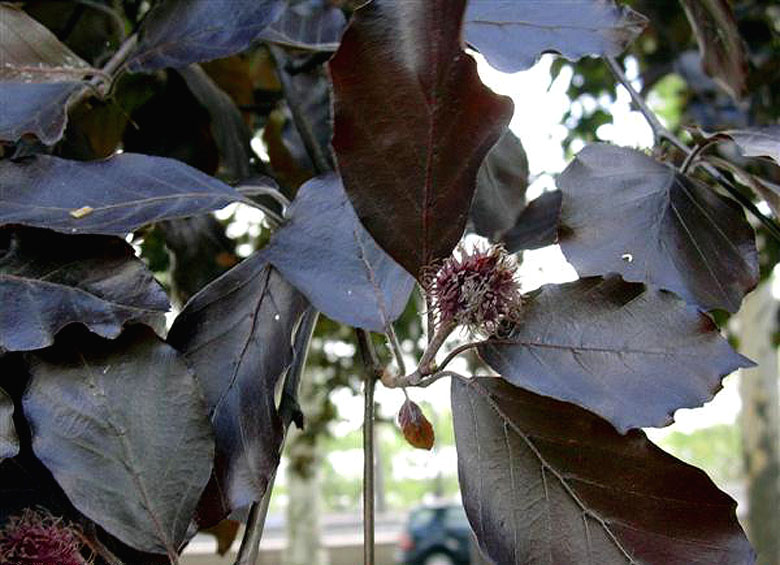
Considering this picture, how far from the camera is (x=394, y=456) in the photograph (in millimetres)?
11531

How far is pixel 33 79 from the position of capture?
50cm

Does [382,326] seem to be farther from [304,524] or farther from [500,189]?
[304,524]

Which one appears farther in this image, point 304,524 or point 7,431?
point 304,524

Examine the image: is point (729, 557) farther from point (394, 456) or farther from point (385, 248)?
point (394, 456)

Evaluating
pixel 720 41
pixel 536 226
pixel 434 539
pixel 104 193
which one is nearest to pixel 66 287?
pixel 104 193

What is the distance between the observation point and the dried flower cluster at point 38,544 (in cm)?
36

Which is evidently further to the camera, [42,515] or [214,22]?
[214,22]

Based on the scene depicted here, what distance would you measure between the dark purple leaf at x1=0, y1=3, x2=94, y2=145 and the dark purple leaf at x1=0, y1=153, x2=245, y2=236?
0.12 ft

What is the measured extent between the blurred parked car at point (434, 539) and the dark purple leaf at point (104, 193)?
23.8 ft

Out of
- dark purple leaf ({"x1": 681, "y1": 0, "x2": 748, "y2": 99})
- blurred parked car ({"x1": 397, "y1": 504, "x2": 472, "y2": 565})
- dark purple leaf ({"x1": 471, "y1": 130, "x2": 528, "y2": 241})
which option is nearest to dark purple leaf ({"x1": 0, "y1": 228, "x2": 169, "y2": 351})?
dark purple leaf ({"x1": 471, "y1": 130, "x2": 528, "y2": 241})

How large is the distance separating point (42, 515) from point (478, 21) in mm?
293

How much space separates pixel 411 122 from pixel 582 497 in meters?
0.15

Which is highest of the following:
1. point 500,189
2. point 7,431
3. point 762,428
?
point 7,431

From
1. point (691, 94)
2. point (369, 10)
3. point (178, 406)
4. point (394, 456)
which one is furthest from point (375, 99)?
point (394, 456)
